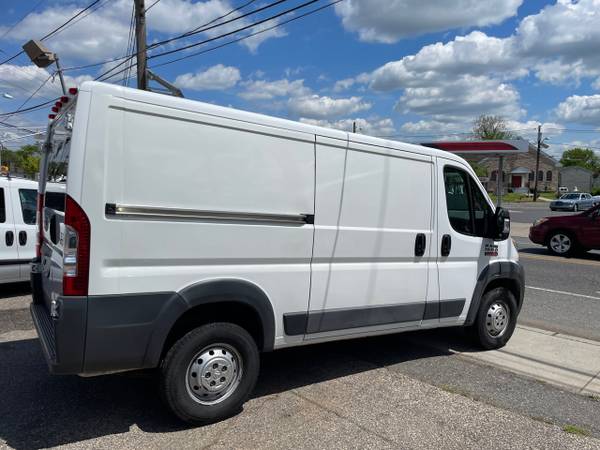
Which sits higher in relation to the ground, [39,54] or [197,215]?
[39,54]

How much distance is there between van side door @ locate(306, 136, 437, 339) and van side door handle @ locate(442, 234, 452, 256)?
19 cm

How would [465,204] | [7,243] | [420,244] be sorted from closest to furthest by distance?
[420,244], [465,204], [7,243]

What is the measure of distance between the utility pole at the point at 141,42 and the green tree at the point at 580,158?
390ft

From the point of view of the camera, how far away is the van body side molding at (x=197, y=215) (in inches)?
128

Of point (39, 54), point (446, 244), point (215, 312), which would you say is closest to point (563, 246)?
point (446, 244)

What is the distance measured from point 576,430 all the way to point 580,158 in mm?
134122

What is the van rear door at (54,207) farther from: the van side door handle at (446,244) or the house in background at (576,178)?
the house in background at (576,178)

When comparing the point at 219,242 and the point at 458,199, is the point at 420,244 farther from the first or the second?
the point at 219,242

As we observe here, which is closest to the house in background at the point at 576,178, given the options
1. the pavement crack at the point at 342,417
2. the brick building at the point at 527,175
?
the brick building at the point at 527,175

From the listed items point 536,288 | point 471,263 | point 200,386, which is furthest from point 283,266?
point 536,288

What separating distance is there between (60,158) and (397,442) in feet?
10.4

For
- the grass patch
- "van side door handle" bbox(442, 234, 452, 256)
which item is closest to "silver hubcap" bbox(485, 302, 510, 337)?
"van side door handle" bbox(442, 234, 452, 256)

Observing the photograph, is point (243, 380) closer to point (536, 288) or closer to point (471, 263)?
point (471, 263)

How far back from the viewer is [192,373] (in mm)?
3639
